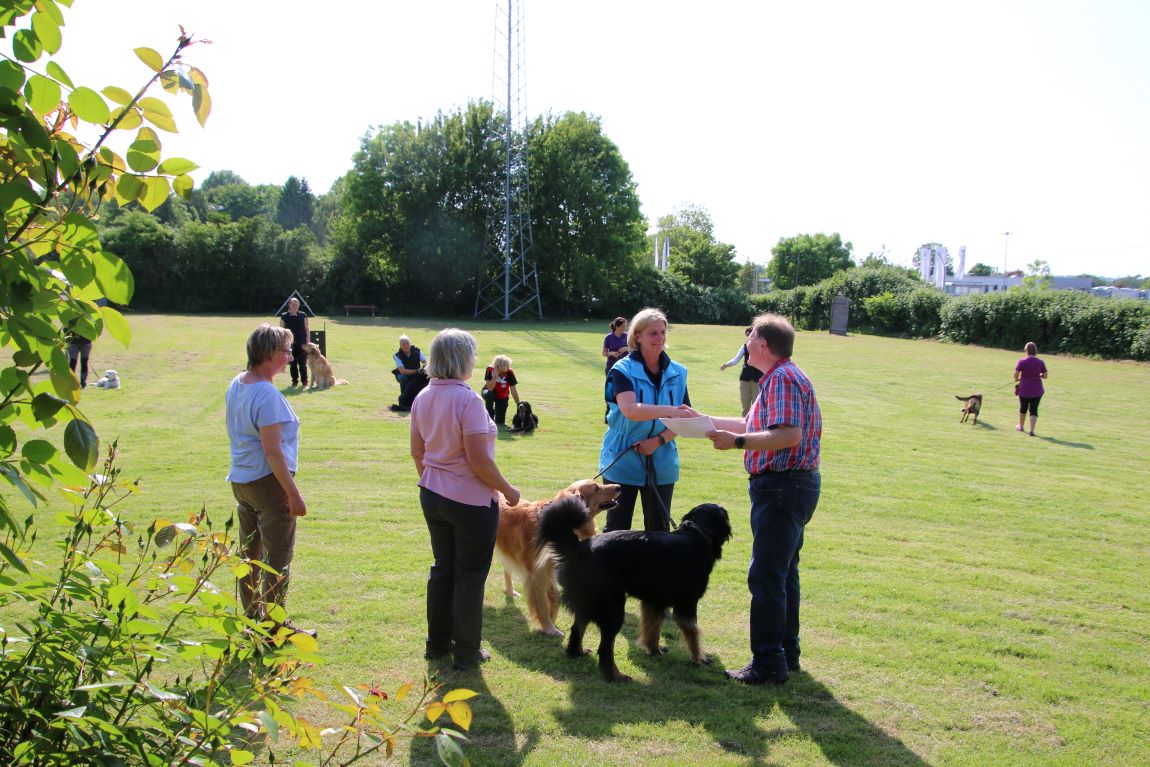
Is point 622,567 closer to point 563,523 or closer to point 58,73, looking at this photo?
point 563,523

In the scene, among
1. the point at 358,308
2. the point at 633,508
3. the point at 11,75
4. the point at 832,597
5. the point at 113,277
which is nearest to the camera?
the point at 11,75

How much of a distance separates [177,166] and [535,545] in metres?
3.79

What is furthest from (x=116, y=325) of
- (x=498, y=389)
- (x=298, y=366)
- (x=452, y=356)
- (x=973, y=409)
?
(x=973, y=409)

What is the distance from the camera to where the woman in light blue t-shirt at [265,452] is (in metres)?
4.29

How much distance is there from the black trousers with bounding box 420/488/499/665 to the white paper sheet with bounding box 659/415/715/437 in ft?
3.93

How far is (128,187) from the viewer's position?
60.1 inches

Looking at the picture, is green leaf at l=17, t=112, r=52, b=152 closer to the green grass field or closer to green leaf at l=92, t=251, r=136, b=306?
green leaf at l=92, t=251, r=136, b=306

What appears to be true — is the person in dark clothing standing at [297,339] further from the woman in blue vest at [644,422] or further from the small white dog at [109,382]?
the woman in blue vest at [644,422]

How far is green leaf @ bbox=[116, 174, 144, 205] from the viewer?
1521 millimetres

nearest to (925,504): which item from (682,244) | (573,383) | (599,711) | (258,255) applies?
(599,711)

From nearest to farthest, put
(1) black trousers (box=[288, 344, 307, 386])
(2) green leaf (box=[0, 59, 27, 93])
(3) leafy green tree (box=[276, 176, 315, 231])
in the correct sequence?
(2) green leaf (box=[0, 59, 27, 93]) < (1) black trousers (box=[288, 344, 307, 386]) < (3) leafy green tree (box=[276, 176, 315, 231])

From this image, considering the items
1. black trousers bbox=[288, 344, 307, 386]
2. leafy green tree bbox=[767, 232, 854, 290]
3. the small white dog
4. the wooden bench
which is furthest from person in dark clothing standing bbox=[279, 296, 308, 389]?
leafy green tree bbox=[767, 232, 854, 290]

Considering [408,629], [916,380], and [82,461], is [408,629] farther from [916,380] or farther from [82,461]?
[916,380]

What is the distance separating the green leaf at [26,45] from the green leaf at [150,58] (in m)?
0.17
